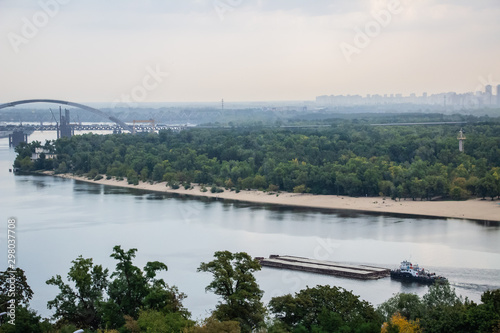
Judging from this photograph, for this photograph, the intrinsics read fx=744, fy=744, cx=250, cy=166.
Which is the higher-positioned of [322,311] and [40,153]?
[40,153]

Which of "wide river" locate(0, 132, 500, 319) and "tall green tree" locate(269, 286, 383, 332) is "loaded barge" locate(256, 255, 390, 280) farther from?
A: "tall green tree" locate(269, 286, 383, 332)

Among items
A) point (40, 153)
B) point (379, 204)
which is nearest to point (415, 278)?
point (379, 204)

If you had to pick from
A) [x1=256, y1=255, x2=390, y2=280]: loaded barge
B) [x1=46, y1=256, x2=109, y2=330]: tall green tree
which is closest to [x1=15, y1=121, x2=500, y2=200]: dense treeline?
[x1=256, y1=255, x2=390, y2=280]: loaded barge

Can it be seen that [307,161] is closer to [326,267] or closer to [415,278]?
[326,267]

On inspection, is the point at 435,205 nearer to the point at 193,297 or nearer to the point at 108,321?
the point at 193,297

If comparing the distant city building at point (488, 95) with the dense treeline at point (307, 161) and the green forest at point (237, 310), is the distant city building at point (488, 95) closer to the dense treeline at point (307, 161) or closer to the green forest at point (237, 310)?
the dense treeline at point (307, 161)

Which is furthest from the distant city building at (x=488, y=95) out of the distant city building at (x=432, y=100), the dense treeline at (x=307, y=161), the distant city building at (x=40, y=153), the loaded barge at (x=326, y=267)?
the loaded barge at (x=326, y=267)
